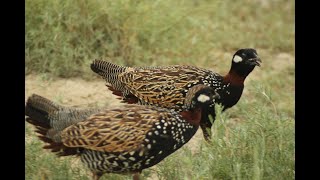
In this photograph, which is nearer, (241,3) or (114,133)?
(114,133)

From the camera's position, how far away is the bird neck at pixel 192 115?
436 cm

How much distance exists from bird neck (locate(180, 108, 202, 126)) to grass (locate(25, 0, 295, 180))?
134 millimetres

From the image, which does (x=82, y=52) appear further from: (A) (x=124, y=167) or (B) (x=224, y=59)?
(A) (x=124, y=167)

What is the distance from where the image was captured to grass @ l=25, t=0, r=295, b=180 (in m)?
4.54

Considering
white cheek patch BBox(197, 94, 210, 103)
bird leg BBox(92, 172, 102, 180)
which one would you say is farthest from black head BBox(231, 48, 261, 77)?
bird leg BBox(92, 172, 102, 180)

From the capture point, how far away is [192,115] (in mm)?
4383

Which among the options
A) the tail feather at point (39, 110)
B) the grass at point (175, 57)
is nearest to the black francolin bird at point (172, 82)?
the grass at point (175, 57)

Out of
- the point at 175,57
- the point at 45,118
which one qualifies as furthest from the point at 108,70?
the point at 175,57

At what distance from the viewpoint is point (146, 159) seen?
4.14 meters

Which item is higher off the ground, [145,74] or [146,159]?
[145,74]

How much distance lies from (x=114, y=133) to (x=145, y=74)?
115 centimetres

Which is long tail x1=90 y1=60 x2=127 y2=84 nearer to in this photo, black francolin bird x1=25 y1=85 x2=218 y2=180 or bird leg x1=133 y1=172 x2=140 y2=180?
black francolin bird x1=25 y1=85 x2=218 y2=180

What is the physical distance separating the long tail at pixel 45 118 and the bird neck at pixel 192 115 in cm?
72

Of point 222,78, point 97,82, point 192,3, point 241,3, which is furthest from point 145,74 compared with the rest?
point 241,3
